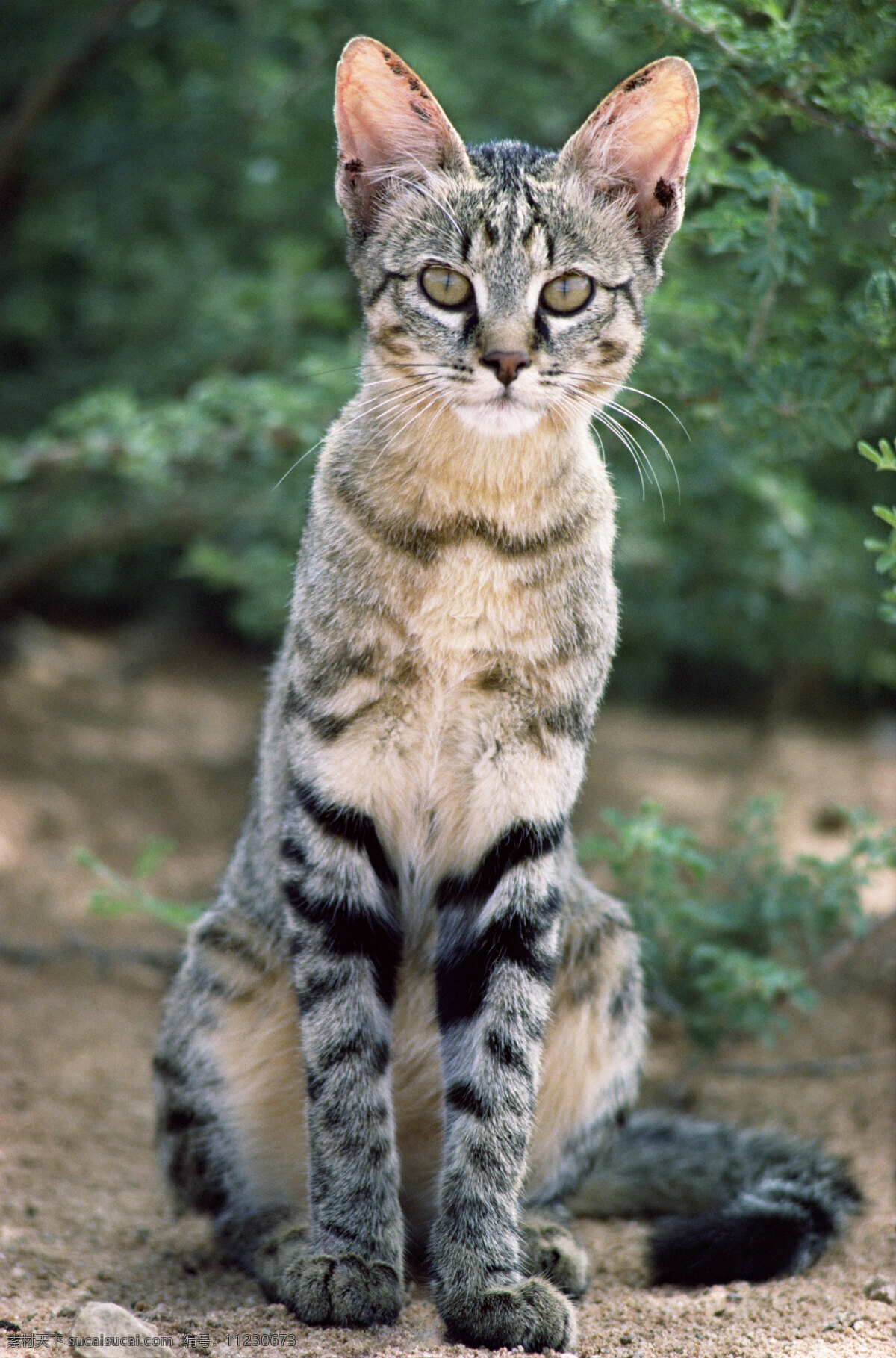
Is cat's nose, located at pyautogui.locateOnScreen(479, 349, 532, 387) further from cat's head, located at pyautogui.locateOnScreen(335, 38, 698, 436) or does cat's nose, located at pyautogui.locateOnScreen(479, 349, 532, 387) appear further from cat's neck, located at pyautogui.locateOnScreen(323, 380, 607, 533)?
cat's neck, located at pyautogui.locateOnScreen(323, 380, 607, 533)

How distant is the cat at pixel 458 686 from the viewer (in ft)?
8.75

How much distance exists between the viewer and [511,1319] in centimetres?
254

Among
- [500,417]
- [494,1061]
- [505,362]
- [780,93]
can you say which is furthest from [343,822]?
[780,93]

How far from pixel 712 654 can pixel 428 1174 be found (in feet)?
14.9

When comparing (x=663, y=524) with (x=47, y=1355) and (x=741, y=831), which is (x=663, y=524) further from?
(x=47, y=1355)

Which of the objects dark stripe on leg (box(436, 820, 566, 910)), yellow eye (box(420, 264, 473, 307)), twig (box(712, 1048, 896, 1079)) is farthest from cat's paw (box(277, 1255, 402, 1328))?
yellow eye (box(420, 264, 473, 307))

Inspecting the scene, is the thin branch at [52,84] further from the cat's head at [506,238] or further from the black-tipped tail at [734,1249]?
the black-tipped tail at [734,1249]

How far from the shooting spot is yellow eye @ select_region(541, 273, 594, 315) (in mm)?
2703

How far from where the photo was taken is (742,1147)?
341 centimetres

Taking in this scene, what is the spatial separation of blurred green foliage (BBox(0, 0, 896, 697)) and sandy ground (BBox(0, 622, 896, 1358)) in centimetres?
61

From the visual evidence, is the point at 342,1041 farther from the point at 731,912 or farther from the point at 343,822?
the point at 731,912

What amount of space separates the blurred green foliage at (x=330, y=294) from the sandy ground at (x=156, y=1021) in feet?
1.99

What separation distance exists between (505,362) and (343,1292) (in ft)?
6.05

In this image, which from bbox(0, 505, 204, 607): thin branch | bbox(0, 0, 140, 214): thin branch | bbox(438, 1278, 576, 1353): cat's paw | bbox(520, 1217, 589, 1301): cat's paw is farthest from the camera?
bbox(0, 505, 204, 607): thin branch
